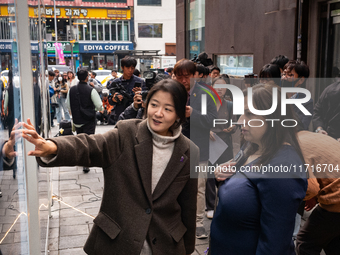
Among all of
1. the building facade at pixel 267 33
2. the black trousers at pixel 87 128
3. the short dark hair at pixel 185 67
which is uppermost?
the building facade at pixel 267 33

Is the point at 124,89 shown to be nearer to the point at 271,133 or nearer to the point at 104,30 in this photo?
the point at 271,133

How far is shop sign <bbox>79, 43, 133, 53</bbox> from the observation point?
4166 centimetres

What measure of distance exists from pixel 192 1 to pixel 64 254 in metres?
10.8

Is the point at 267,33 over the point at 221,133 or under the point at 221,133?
over

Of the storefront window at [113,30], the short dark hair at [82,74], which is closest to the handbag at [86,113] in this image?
the short dark hair at [82,74]

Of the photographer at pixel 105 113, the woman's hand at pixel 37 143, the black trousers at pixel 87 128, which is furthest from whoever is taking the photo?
the photographer at pixel 105 113

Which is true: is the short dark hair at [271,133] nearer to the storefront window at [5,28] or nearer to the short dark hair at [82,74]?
the storefront window at [5,28]

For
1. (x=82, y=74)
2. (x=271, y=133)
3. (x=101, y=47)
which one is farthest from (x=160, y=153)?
(x=101, y=47)

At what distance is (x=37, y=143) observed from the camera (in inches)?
66.9

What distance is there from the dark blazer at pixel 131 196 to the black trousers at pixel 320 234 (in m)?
1.24

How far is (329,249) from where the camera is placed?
2.97 meters

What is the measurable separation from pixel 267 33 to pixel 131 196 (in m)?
7.10

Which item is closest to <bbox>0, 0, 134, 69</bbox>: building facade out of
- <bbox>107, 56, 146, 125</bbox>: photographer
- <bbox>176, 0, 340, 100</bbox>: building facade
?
<bbox>176, 0, 340, 100</bbox>: building facade

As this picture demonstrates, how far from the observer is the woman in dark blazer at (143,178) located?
→ 2062mm
